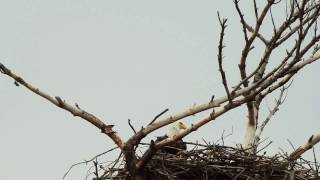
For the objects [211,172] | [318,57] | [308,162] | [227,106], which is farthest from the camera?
[308,162]

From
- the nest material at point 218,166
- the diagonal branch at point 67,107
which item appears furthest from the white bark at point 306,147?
the diagonal branch at point 67,107

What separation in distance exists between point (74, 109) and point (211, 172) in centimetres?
138

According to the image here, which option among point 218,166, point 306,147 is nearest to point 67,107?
point 218,166

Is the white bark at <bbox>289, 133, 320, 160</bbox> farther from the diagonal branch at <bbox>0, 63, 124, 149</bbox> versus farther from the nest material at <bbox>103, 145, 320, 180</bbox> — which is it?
the diagonal branch at <bbox>0, 63, 124, 149</bbox>

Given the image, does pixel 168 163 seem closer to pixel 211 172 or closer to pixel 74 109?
pixel 211 172

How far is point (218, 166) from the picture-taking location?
16.9 ft

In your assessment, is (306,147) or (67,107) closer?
(67,107)

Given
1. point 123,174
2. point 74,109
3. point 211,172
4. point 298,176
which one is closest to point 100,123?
point 74,109

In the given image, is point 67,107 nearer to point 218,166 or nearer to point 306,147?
point 218,166

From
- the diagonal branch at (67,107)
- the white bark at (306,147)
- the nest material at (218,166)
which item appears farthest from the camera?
the white bark at (306,147)

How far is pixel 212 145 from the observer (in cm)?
532

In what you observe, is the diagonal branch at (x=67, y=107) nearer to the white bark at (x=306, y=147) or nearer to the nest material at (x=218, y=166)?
the nest material at (x=218, y=166)

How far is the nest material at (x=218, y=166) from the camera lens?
5.11m

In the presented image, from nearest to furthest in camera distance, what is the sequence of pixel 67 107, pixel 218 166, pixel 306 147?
pixel 67 107, pixel 218 166, pixel 306 147
